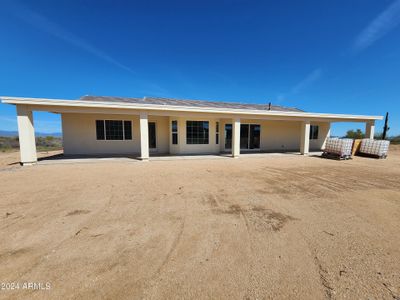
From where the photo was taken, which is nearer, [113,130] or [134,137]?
[113,130]

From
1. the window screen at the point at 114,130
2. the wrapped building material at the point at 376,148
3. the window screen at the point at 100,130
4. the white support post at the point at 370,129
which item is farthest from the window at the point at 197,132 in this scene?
the white support post at the point at 370,129

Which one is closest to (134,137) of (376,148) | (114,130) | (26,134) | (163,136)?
(114,130)

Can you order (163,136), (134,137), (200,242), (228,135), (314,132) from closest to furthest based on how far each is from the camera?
(200,242) → (134,137) → (163,136) → (228,135) → (314,132)

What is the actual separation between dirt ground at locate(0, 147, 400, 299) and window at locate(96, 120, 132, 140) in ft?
22.3

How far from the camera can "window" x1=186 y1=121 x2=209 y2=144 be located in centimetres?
1216

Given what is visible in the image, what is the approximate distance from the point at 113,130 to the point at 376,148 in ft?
57.5

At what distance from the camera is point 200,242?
268 centimetres

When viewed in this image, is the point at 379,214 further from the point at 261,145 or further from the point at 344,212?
the point at 261,145

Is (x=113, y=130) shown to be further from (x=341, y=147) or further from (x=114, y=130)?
(x=341, y=147)

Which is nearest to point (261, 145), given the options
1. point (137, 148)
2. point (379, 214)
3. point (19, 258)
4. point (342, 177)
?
point (342, 177)

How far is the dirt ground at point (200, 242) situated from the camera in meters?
1.91

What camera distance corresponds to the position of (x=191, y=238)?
2.78 m

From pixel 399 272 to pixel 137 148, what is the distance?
1222cm

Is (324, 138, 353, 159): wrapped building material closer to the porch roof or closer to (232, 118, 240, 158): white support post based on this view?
the porch roof
